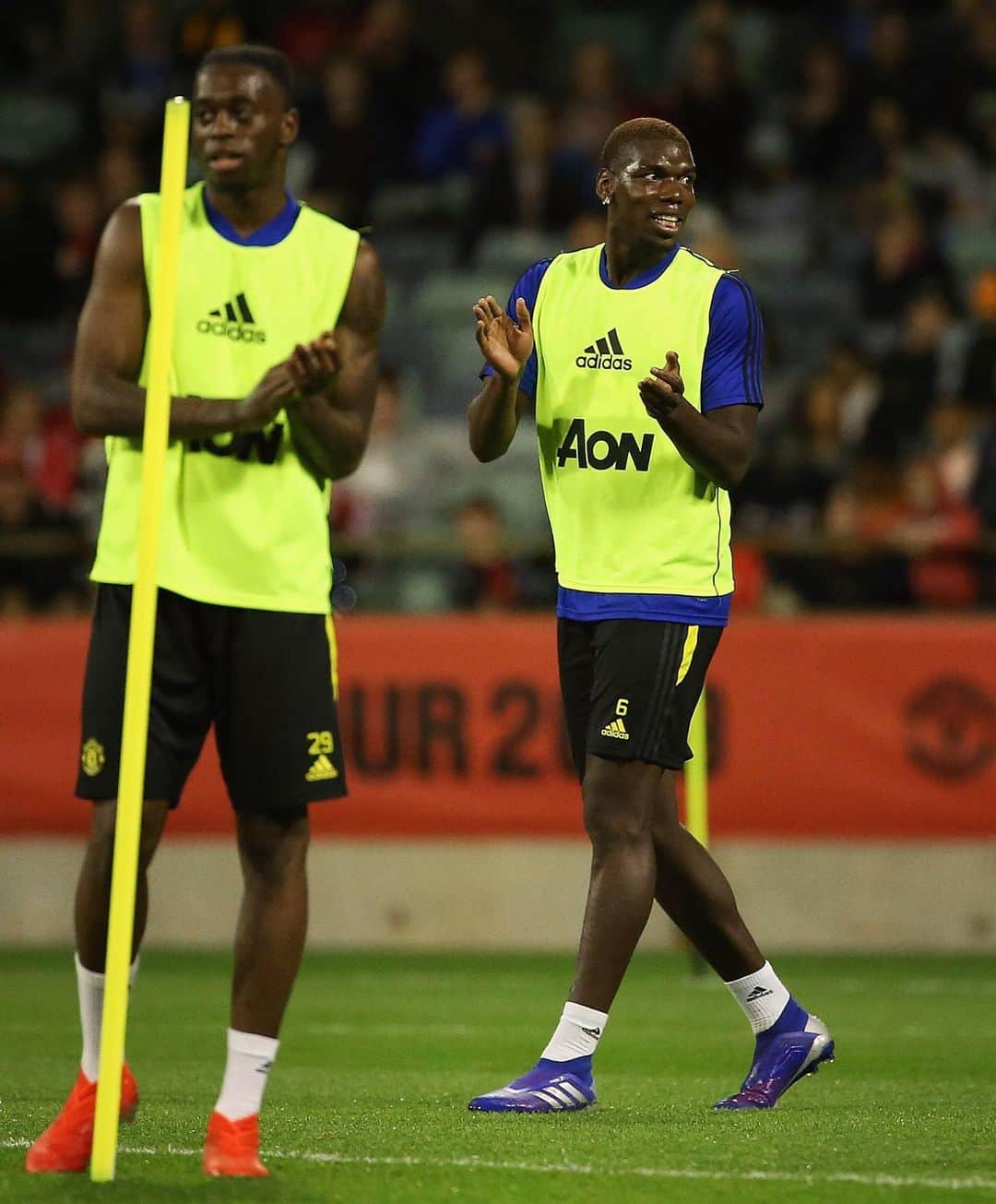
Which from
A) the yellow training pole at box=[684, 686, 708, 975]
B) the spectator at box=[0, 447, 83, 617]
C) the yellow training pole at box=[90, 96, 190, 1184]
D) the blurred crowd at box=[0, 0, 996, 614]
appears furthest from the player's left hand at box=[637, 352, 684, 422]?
the spectator at box=[0, 447, 83, 617]

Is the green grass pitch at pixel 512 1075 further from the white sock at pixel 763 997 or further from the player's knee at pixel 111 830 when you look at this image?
the player's knee at pixel 111 830

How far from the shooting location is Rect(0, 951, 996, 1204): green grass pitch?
15.1ft

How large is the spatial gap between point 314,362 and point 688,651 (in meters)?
1.72

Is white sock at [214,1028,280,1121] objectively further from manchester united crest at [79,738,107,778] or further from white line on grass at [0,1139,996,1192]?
manchester united crest at [79,738,107,778]

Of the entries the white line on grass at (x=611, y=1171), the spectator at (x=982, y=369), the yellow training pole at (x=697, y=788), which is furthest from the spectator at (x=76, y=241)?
the white line on grass at (x=611, y=1171)

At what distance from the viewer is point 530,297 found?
6.26m

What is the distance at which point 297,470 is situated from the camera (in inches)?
194

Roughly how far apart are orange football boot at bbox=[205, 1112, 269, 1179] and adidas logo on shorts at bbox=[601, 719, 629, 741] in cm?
161

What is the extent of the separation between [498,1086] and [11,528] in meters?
6.85

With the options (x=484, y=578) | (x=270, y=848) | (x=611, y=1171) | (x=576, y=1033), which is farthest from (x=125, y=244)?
(x=484, y=578)

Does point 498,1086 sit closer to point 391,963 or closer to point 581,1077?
point 581,1077

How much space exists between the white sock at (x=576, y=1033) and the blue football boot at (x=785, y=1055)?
1.33 ft

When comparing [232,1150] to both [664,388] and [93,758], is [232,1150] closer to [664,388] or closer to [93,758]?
[93,758]

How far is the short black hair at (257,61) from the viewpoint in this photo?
4879 millimetres
